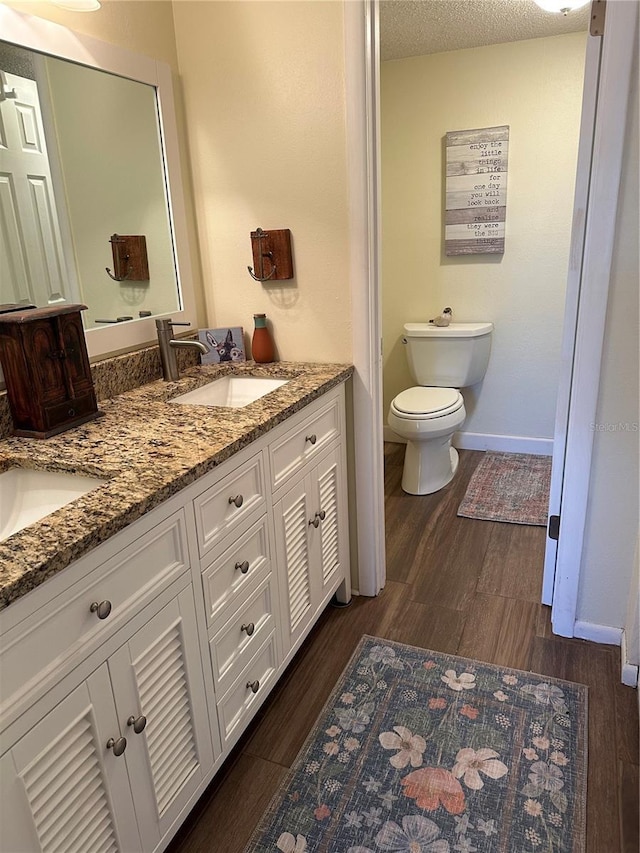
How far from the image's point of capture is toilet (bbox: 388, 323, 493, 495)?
293 cm

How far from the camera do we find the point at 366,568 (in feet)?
7.24

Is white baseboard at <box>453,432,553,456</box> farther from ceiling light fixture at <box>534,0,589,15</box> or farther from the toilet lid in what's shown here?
ceiling light fixture at <box>534,0,589,15</box>

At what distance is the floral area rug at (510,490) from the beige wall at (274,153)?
1.30 m

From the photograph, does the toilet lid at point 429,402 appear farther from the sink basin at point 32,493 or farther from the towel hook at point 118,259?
the sink basin at point 32,493

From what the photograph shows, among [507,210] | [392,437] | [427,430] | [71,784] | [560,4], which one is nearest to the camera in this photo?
[71,784]

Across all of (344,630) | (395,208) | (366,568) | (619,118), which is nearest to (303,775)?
(344,630)

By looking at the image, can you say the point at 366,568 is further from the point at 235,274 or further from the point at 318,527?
the point at 235,274

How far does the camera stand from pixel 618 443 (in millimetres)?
1768

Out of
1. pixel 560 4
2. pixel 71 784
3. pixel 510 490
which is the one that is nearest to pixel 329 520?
pixel 71 784

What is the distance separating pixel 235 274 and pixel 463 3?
61.1 inches

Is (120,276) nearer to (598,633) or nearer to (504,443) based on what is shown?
(598,633)

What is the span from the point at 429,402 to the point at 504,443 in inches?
31.2

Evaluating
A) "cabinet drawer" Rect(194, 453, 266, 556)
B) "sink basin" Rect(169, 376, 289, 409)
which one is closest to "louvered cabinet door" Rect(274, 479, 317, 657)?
"cabinet drawer" Rect(194, 453, 266, 556)

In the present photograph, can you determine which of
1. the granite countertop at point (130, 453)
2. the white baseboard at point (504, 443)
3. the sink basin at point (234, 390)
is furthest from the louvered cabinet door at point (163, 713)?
the white baseboard at point (504, 443)
